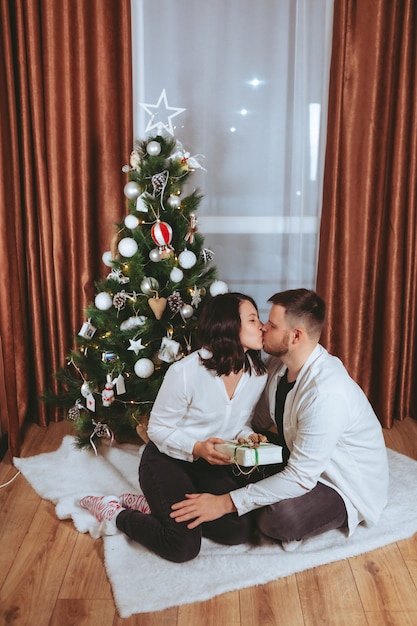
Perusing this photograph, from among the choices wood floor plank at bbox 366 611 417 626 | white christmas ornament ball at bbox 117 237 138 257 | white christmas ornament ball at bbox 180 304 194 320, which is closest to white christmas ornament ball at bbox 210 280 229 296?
white christmas ornament ball at bbox 180 304 194 320

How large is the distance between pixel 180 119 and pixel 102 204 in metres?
0.52

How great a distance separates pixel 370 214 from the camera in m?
3.03

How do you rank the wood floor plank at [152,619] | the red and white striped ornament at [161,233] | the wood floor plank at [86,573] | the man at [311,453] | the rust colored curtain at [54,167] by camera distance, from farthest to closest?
the rust colored curtain at [54,167], the red and white striped ornament at [161,233], the man at [311,453], the wood floor plank at [86,573], the wood floor plank at [152,619]

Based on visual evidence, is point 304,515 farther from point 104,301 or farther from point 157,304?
point 104,301

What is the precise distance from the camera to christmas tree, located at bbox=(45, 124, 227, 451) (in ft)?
8.34

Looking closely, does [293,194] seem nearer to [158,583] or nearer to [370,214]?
[370,214]

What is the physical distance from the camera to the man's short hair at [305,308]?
216 cm

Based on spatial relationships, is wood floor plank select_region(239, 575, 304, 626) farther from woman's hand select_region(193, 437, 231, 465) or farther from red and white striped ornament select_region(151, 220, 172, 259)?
red and white striped ornament select_region(151, 220, 172, 259)

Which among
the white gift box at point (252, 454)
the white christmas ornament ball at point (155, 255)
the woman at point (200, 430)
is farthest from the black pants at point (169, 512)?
the white christmas ornament ball at point (155, 255)

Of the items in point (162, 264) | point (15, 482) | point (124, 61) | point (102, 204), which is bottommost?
point (15, 482)

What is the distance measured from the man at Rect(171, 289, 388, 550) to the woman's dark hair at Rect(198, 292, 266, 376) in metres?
0.11

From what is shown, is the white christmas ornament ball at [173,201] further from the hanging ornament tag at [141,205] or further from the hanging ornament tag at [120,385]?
the hanging ornament tag at [120,385]

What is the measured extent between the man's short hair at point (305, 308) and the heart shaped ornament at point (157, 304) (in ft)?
1.77

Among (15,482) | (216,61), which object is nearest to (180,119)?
(216,61)
